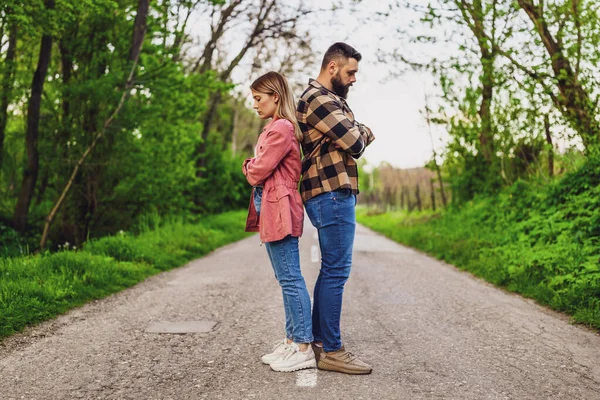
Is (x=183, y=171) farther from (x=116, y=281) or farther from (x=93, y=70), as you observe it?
(x=116, y=281)

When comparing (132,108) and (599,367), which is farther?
(132,108)

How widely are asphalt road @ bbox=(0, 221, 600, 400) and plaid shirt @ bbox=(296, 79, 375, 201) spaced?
1290 mm

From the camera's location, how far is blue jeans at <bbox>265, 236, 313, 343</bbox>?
3818mm

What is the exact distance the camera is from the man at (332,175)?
3.70 meters

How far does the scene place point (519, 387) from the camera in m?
3.50

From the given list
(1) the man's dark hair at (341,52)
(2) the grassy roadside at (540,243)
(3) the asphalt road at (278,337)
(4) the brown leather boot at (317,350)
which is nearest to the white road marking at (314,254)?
(2) the grassy roadside at (540,243)

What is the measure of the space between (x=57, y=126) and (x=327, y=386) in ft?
35.6

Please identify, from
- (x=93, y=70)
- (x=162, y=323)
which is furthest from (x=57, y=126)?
(x=162, y=323)

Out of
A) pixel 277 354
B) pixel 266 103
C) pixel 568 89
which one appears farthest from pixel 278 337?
pixel 568 89

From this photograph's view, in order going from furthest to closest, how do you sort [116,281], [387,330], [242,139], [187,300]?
[242,139] < [116,281] < [187,300] < [387,330]

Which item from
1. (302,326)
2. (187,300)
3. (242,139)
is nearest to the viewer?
(302,326)

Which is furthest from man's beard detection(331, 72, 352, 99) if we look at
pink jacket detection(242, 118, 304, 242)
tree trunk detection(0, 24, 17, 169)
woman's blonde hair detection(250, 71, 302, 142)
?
tree trunk detection(0, 24, 17, 169)

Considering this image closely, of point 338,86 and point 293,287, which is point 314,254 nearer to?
point 293,287

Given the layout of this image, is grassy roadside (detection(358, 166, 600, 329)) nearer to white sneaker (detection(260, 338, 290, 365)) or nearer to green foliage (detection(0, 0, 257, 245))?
white sneaker (detection(260, 338, 290, 365))
